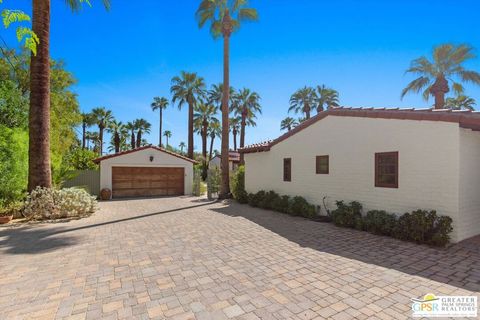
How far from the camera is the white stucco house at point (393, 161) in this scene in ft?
21.4

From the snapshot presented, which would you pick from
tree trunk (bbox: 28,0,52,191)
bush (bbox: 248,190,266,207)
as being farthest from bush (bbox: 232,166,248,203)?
tree trunk (bbox: 28,0,52,191)

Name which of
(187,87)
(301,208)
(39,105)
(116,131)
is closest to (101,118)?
(116,131)

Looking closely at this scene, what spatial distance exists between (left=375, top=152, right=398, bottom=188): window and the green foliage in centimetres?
1322

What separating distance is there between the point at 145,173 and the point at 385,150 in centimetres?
1487

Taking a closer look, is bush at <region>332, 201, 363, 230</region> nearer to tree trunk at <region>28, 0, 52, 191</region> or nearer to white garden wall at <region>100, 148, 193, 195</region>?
tree trunk at <region>28, 0, 52, 191</region>

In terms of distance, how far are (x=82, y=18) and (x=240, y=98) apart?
23.0 m

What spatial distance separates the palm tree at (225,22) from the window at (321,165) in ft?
23.3

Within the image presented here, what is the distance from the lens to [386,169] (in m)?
8.00

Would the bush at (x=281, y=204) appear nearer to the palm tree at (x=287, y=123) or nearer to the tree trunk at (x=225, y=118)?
the tree trunk at (x=225, y=118)

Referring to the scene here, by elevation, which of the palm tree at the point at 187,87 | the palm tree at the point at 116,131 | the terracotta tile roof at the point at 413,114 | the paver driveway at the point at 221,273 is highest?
the palm tree at the point at 187,87

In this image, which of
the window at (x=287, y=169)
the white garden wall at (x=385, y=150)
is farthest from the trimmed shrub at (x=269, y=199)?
the window at (x=287, y=169)

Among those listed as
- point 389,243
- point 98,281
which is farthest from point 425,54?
point 98,281

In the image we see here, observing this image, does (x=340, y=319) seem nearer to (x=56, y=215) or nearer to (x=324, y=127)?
(x=324, y=127)

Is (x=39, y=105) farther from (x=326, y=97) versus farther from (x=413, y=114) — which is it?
(x=326, y=97)
